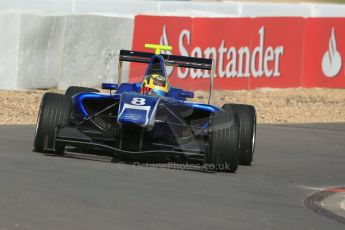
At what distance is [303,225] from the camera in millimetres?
7457

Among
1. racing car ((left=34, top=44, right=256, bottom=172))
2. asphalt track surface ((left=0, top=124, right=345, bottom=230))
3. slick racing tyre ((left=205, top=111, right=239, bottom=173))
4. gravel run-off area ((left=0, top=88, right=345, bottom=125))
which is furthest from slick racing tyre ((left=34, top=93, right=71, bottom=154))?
gravel run-off area ((left=0, top=88, right=345, bottom=125))

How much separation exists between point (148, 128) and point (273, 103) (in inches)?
340

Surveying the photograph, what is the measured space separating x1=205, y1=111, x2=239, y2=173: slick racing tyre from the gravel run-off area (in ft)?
14.1

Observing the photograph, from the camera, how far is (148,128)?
32.0 feet

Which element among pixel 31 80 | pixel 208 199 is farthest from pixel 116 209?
pixel 31 80

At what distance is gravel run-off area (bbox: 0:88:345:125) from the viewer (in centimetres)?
1446

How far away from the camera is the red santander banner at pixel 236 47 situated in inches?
719

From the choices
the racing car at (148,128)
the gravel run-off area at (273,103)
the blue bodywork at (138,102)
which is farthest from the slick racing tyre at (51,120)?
the gravel run-off area at (273,103)

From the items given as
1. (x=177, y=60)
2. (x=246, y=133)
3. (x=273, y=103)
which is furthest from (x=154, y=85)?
(x=273, y=103)

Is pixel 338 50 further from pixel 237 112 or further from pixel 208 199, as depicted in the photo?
pixel 208 199

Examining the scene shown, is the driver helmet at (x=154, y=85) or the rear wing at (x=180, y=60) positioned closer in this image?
the driver helmet at (x=154, y=85)

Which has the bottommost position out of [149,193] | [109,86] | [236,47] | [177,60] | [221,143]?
[149,193]

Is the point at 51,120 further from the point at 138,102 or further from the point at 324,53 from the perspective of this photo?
the point at 324,53

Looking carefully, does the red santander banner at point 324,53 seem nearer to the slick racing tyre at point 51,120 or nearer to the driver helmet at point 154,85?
the driver helmet at point 154,85
